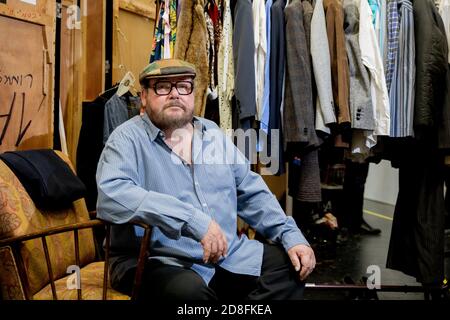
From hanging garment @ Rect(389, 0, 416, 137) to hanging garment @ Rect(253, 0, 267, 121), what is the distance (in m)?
0.60

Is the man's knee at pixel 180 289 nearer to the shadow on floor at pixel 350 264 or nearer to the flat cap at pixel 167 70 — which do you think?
the flat cap at pixel 167 70

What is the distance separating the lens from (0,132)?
1687mm

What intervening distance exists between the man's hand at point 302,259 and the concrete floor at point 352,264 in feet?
2.65

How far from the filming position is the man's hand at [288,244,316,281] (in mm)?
1484

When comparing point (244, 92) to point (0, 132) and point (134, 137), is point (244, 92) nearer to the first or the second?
point (134, 137)

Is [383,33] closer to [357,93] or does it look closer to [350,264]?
[357,93]

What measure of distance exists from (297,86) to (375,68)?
0.37 m

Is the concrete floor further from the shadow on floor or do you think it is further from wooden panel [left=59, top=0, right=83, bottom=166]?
wooden panel [left=59, top=0, right=83, bottom=166]

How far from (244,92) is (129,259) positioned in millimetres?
882

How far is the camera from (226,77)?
204 centimetres

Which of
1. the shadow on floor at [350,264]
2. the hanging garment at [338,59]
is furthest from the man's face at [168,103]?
the shadow on floor at [350,264]

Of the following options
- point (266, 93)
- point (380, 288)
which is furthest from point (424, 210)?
point (266, 93)

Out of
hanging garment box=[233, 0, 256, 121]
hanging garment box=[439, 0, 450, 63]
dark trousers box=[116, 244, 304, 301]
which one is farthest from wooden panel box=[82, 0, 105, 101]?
hanging garment box=[439, 0, 450, 63]
